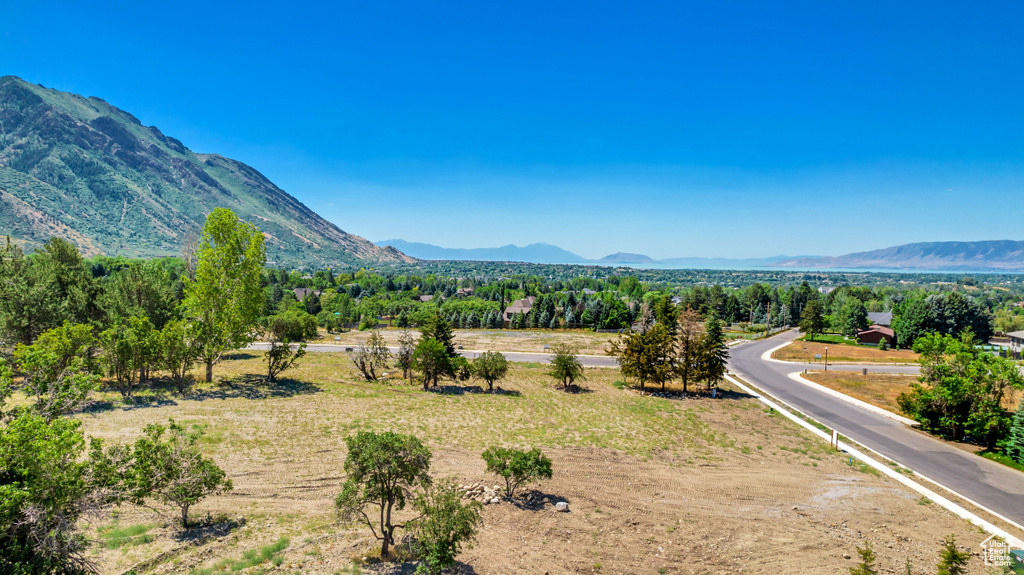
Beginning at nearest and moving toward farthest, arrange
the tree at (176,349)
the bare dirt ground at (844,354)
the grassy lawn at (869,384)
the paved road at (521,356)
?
the tree at (176,349) < the grassy lawn at (869,384) < the paved road at (521,356) < the bare dirt ground at (844,354)

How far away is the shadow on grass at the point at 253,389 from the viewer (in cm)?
2617

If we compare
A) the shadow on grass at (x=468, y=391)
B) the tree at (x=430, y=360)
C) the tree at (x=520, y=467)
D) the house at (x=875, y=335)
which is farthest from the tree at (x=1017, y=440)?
the house at (x=875, y=335)

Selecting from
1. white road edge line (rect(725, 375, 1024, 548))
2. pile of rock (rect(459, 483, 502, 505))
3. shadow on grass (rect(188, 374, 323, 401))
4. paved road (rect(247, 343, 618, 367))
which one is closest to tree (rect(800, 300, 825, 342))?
paved road (rect(247, 343, 618, 367))

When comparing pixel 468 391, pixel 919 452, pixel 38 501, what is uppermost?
pixel 38 501

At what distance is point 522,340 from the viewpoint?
64125mm

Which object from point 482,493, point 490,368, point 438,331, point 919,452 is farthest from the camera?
point 438,331

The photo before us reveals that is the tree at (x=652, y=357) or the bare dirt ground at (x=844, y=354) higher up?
the tree at (x=652, y=357)

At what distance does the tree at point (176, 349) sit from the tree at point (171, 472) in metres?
15.7

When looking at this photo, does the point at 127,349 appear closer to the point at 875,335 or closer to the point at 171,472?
the point at 171,472

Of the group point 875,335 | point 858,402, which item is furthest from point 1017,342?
point 858,402

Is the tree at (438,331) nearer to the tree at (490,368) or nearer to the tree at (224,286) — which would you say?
the tree at (490,368)

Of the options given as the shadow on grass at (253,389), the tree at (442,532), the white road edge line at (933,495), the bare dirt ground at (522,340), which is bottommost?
the white road edge line at (933,495)

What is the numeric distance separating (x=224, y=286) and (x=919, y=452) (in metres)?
42.1

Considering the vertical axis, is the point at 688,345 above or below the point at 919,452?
above
